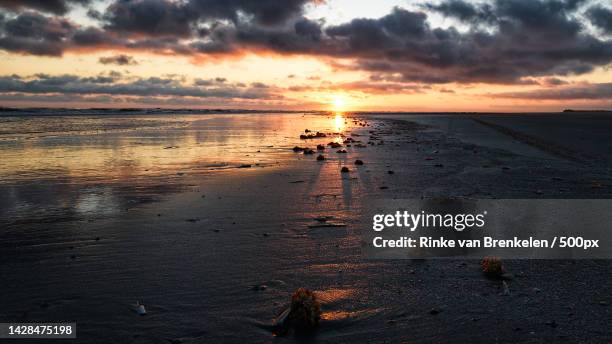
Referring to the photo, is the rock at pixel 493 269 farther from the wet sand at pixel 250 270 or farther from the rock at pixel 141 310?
the rock at pixel 141 310

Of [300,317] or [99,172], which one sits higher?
[99,172]

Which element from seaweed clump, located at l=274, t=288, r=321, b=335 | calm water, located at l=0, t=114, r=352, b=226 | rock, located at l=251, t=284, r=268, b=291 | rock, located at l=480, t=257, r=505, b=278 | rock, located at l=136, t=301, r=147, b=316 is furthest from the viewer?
calm water, located at l=0, t=114, r=352, b=226

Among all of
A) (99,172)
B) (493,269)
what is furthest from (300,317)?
(99,172)

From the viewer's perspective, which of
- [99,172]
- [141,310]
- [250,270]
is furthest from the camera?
[99,172]

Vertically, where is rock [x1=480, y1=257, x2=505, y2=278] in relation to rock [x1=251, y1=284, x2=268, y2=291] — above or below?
above

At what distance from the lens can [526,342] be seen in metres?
4.57

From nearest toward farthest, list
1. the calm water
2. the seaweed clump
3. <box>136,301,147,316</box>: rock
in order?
the seaweed clump
<box>136,301,147,316</box>: rock
the calm water

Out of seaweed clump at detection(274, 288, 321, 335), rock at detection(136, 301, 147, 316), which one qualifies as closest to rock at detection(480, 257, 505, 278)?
seaweed clump at detection(274, 288, 321, 335)

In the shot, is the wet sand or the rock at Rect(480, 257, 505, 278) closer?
the wet sand

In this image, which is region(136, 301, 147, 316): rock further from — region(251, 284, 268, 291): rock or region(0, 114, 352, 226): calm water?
region(0, 114, 352, 226): calm water

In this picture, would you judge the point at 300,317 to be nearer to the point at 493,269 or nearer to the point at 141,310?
the point at 141,310

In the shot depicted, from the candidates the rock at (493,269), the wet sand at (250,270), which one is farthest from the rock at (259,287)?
the rock at (493,269)

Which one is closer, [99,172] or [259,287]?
[259,287]

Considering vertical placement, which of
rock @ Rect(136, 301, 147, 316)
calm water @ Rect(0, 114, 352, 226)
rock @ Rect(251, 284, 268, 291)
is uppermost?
calm water @ Rect(0, 114, 352, 226)
